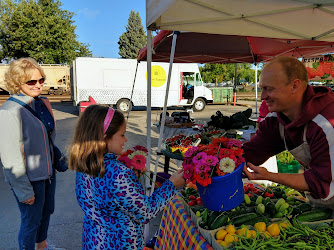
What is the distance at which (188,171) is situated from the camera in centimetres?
162

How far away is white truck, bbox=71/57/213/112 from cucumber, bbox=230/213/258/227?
13279mm

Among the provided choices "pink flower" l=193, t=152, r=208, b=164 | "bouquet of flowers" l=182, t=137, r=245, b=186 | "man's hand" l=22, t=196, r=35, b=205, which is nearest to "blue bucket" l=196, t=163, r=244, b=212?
"bouquet of flowers" l=182, t=137, r=245, b=186

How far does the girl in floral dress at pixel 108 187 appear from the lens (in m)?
1.48

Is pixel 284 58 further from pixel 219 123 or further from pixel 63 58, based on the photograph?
pixel 63 58

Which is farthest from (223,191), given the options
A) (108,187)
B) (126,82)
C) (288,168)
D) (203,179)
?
(126,82)

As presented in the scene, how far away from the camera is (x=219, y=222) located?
1.83m

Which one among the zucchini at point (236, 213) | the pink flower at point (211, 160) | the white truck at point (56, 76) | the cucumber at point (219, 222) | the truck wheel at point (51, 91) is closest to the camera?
the pink flower at point (211, 160)

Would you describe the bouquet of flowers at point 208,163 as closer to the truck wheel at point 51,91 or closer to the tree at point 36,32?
the truck wheel at point 51,91

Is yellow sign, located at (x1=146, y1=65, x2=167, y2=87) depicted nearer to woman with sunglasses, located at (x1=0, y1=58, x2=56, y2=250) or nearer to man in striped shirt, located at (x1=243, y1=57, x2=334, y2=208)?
woman with sunglasses, located at (x1=0, y1=58, x2=56, y2=250)

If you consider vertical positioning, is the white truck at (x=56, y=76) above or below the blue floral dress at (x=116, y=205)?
above

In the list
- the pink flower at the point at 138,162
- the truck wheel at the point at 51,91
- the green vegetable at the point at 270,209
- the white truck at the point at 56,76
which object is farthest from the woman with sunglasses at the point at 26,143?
the truck wheel at the point at 51,91

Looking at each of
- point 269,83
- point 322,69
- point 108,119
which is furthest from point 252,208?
point 322,69

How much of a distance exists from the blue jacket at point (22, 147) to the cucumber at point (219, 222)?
1483 mm

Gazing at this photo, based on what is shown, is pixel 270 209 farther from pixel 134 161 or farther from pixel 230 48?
pixel 230 48
